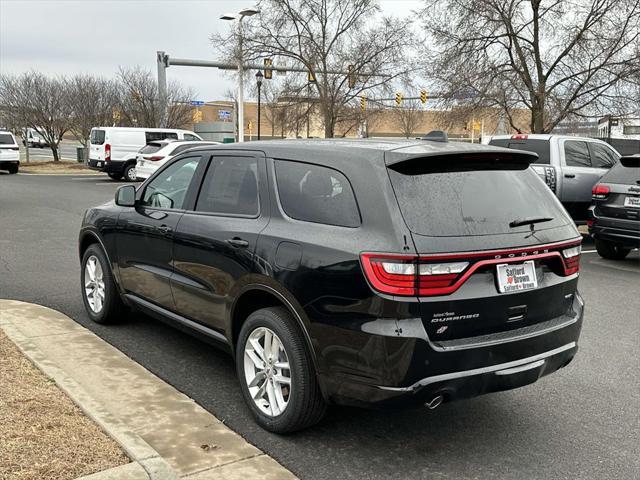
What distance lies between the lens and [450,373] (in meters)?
3.09

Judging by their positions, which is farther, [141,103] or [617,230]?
[141,103]

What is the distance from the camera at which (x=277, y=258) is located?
11.5ft

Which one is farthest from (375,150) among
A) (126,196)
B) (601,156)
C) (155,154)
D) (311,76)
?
(311,76)

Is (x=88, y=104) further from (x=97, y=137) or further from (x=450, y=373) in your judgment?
(x=450, y=373)

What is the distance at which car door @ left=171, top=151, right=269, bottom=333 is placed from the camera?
3826 mm

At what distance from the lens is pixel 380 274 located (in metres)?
3.04

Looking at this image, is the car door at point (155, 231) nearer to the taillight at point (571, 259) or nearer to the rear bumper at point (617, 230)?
the taillight at point (571, 259)

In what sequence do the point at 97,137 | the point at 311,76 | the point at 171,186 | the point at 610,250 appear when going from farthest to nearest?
the point at 311,76
the point at 97,137
the point at 610,250
the point at 171,186

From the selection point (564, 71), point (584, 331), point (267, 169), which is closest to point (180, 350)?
point (267, 169)

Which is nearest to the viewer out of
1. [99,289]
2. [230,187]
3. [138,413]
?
[138,413]

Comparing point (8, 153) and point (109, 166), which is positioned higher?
point (8, 153)

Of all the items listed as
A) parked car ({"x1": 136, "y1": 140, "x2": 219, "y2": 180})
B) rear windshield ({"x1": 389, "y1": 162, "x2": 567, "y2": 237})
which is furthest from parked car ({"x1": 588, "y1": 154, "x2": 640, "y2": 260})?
parked car ({"x1": 136, "y1": 140, "x2": 219, "y2": 180})

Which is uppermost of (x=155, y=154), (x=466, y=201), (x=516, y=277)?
(x=155, y=154)

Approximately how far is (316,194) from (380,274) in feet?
2.50
